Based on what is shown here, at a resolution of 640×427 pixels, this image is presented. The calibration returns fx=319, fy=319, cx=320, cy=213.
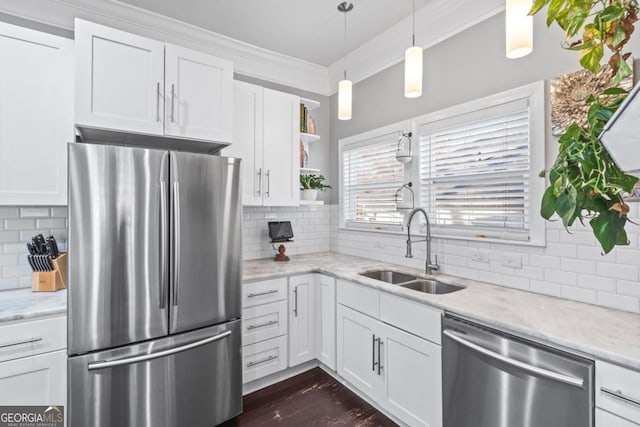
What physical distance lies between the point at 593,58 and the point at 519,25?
618 millimetres

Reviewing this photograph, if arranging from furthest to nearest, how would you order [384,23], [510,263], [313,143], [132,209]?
[313,143] < [384,23] < [510,263] < [132,209]

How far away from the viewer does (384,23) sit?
105 inches

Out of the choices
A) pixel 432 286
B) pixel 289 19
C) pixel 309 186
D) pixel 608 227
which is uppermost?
pixel 289 19

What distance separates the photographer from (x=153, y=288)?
178 centimetres

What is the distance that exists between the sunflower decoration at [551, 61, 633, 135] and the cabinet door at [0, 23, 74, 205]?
284cm

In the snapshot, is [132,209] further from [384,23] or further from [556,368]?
[384,23]

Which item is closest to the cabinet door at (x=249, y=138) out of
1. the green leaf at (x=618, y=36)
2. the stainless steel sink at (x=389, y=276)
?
the stainless steel sink at (x=389, y=276)

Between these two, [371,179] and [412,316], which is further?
[371,179]

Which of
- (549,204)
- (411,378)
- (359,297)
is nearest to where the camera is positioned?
(549,204)

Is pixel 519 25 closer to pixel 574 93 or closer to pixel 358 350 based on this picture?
pixel 574 93

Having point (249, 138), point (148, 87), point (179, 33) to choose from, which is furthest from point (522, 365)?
point (179, 33)

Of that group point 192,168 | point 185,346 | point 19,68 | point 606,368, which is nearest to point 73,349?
point 185,346

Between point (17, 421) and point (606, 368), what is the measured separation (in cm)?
261

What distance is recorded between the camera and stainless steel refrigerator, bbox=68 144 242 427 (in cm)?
162
